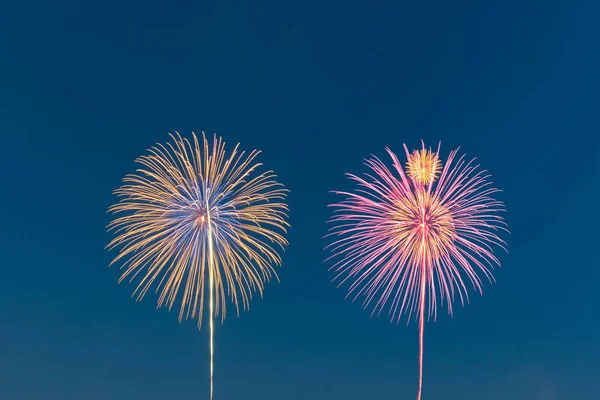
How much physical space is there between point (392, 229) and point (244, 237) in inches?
326

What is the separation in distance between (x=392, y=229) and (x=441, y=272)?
3534mm

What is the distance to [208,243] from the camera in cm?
3331

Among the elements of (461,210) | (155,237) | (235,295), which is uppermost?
(461,210)

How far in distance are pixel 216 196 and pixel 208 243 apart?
275cm

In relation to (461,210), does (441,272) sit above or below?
below

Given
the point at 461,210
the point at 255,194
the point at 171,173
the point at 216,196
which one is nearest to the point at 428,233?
the point at 461,210

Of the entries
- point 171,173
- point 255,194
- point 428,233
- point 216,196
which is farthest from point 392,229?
point 171,173

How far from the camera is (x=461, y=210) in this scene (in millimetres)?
32219

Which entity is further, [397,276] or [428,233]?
[428,233]

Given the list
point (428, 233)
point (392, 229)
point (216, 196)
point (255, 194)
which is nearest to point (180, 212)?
point (216, 196)

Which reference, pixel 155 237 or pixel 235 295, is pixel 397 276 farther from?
pixel 155 237

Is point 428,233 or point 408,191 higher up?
point 408,191

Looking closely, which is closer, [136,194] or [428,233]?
[136,194]

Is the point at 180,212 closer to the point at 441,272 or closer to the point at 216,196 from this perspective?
the point at 216,196
